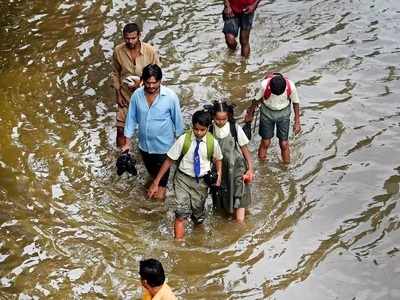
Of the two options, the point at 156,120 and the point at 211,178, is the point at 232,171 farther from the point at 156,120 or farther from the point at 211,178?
the point at 156,120

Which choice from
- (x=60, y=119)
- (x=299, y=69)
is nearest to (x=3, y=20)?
(x=60, y=119)

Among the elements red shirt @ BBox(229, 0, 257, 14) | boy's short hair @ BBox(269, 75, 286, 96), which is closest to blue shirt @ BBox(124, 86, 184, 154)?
boy's short hair @ BBox(269, 75, 286, 96)

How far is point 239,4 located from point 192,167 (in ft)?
14.8

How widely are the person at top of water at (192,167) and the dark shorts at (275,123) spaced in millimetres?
1516

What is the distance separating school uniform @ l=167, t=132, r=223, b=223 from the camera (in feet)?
23.3

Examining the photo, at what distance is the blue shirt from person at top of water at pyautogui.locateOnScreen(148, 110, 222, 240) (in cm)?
59

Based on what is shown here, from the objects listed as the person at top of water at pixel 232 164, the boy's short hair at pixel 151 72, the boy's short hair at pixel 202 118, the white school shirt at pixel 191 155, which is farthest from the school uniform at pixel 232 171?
the boy's short hair at pixel 151 72

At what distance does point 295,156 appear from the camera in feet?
29.7

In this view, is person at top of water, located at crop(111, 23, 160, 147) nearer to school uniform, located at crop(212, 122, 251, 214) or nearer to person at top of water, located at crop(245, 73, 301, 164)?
person at top of water, located at crop(245, 73, 301, 164)

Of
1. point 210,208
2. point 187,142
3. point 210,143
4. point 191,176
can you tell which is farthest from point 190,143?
point 210,208

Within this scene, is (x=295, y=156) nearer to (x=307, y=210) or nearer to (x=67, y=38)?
(x=307, y=210)

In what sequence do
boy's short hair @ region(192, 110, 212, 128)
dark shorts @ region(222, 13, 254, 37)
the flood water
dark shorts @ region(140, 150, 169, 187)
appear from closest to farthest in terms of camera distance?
1. boy's short hair @ region(192, 110, 212, 128)
2. the flood water
3. dark shorts @ region(140, 150, 169, 187)
4. dark shorts @ region(222, 13, 254, 37)

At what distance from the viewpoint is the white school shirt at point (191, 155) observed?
710 cm

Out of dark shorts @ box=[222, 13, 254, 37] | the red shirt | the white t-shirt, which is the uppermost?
the red shirt
